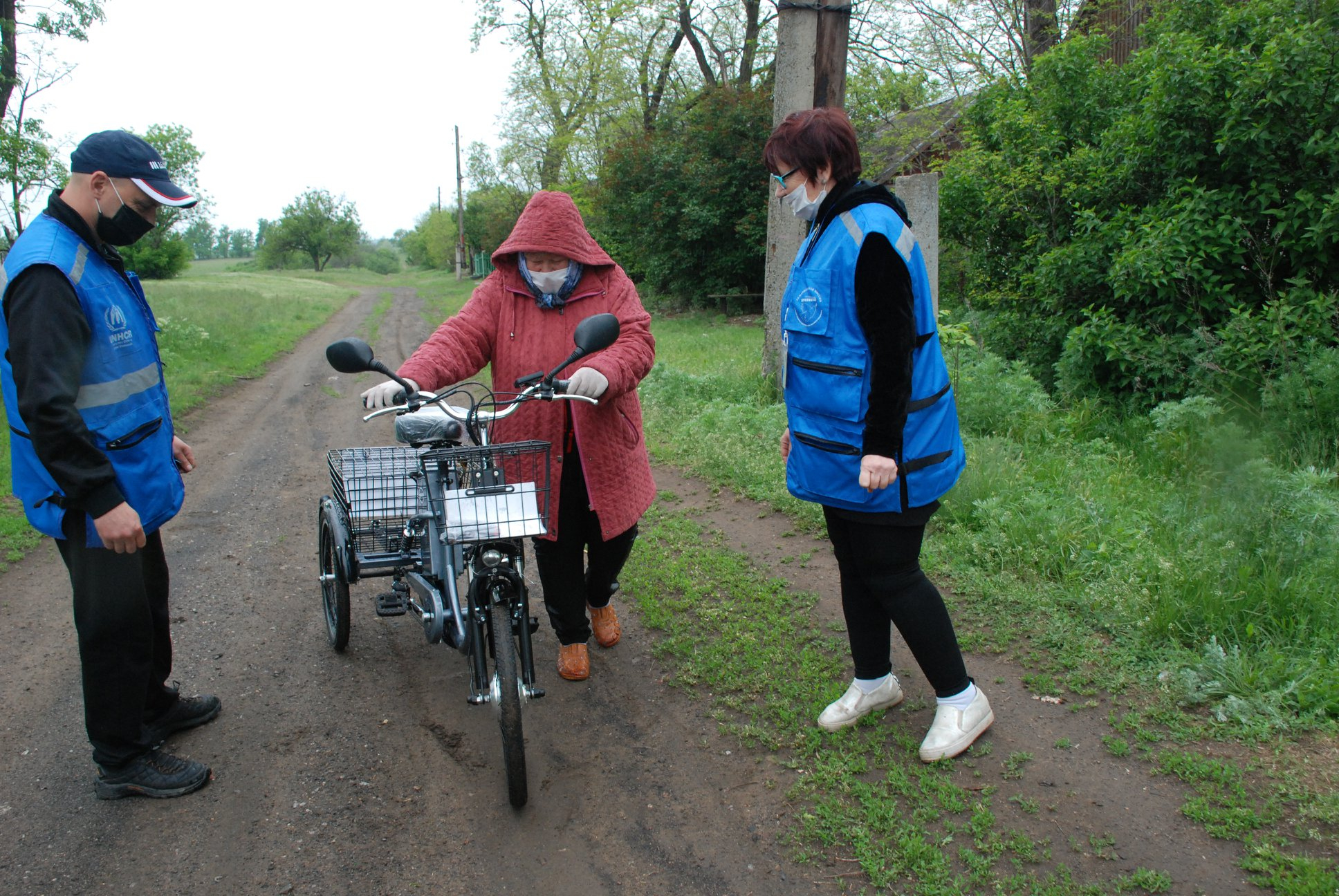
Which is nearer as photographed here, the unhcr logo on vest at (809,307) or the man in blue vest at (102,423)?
the man in blue vest at (102,423)

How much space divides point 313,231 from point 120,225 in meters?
97.4

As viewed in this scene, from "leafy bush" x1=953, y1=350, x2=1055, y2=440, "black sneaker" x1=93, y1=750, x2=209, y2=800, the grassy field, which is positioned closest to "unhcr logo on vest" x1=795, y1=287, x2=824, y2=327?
"black sneaker" x1=93, y1=750, x2=209, y2=800

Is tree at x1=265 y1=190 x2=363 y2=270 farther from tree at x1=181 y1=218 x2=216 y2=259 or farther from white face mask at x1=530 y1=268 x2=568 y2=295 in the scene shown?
white face mask at x1=530 y1=268 x2=568 y2=295

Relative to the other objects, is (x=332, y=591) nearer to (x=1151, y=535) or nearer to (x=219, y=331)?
(x=1151, y=535)

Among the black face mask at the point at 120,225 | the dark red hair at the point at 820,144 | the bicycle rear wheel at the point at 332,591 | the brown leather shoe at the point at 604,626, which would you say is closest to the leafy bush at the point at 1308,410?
the dark red hair at the point at 820,144

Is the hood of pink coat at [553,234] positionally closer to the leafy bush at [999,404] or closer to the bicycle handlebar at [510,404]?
the bicycle handlebar at [510,404]

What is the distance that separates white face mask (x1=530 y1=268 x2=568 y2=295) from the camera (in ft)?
11.6

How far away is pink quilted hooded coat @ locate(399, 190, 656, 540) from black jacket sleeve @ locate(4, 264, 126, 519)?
3.73ft

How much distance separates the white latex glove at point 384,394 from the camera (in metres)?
2.91

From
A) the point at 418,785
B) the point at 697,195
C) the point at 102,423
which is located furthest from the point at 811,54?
the point at 697,195

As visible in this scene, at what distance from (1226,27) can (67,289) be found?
7.93 meters

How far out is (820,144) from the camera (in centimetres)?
286

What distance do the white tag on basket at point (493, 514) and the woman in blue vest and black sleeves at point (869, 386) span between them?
92 centimetres

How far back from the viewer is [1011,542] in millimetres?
4676
